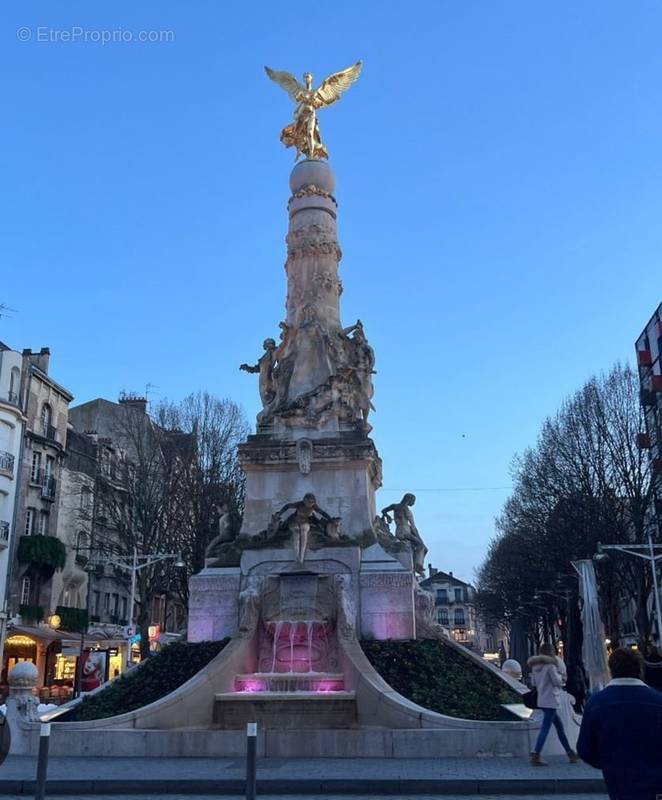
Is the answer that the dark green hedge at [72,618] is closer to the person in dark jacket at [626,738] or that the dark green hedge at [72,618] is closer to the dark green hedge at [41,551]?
the dark green hedge at [41,551]

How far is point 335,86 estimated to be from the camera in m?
26.2

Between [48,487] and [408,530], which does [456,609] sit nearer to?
[48,487]

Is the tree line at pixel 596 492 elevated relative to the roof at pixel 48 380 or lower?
lower

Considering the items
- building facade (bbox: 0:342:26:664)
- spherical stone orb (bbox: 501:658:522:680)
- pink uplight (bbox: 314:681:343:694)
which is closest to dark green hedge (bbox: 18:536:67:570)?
building facade (bbox: 0:342:26:664)

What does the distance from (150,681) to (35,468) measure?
33714 millimetres

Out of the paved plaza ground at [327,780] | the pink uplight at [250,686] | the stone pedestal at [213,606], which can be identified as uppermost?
the stone pedestal at [213,606]

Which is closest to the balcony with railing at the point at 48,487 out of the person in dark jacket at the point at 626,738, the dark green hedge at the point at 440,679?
the dark green hedge at the point at 440,679

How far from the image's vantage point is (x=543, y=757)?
12.6m

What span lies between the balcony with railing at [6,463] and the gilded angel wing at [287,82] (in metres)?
26.3

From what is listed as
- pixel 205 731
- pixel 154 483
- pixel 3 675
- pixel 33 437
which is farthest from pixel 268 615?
pixel 33 437

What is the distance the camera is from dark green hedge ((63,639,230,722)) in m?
14.9

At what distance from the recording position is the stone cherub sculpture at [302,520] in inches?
727

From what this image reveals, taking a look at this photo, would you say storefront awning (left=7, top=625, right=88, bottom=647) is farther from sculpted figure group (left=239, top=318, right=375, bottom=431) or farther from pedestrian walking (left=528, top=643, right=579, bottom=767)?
pedestrian walking (left=528, top=643, right=579, bottom=767)

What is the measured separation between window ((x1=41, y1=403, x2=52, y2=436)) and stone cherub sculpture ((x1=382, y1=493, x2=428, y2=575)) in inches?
1282
